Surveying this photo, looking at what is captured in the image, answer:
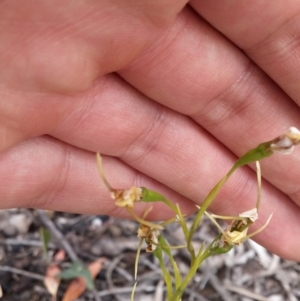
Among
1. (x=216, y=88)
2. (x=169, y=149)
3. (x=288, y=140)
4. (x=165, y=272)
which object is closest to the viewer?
(x=288, y=140)

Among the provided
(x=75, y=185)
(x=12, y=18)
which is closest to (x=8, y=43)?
(x=12, y=18)

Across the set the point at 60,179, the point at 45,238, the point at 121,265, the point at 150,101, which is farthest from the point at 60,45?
the point at 121,265

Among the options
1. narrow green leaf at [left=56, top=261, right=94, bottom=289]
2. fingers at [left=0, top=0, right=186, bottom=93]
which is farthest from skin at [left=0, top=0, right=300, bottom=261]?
narrow green leaf at [left=56, top=261, right=94, bottom=289]

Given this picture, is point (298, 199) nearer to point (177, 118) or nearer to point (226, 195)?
point (226, 195)

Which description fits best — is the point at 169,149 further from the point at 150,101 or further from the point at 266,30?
the point at 266,30

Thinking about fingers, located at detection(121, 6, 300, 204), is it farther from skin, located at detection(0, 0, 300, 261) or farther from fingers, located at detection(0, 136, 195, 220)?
fingers, located at detection(0, 136, 195, 220)

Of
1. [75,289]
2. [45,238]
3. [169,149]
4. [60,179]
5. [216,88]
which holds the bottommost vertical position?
[75,289]

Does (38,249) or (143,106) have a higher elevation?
(143,106)
